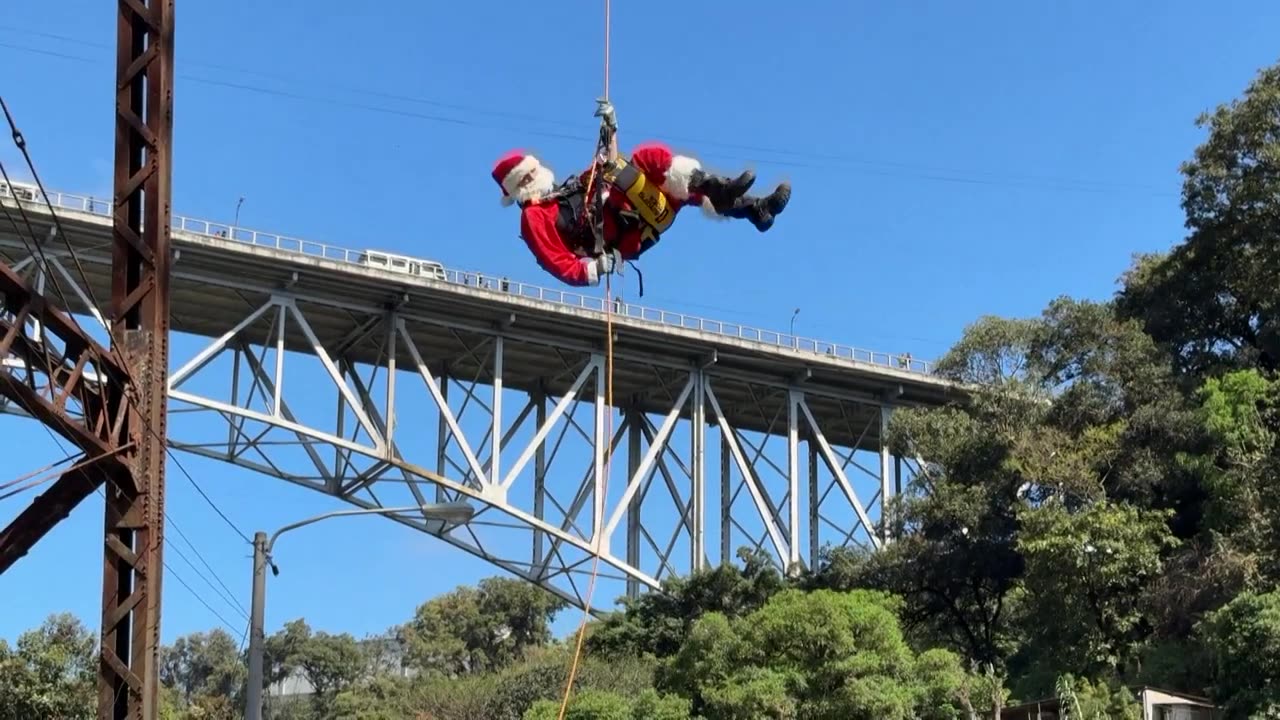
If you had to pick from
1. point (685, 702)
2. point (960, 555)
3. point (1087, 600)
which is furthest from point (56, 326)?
point (960, 555)

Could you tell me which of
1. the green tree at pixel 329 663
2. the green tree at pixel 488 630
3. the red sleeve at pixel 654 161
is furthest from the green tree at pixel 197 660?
the red sleeve at pixel 654 161

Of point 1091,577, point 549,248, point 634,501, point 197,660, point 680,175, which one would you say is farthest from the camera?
point 197,660

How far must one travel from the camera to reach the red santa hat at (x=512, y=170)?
49.7 ft

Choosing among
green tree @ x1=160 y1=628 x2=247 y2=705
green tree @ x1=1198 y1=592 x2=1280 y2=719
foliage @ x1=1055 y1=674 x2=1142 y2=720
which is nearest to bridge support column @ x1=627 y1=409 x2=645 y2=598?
foliage @ x1=1055 y1=674 x2=1142 y2=720

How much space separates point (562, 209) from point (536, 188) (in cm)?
33

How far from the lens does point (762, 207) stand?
49.0ft

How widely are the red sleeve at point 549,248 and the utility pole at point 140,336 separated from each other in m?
3.74

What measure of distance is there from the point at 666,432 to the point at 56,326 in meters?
32.2

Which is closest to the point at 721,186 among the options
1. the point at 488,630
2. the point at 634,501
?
the point at 634,501

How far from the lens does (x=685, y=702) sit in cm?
2930

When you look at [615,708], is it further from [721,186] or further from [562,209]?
[721,186]

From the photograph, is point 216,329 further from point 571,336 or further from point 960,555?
point 960,555

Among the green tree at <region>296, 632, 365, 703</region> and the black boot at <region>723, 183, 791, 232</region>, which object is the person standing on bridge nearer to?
the black boot at <region>723, 183, 791, 232</region>

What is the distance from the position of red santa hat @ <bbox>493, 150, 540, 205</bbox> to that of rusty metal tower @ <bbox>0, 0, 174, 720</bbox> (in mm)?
3493
